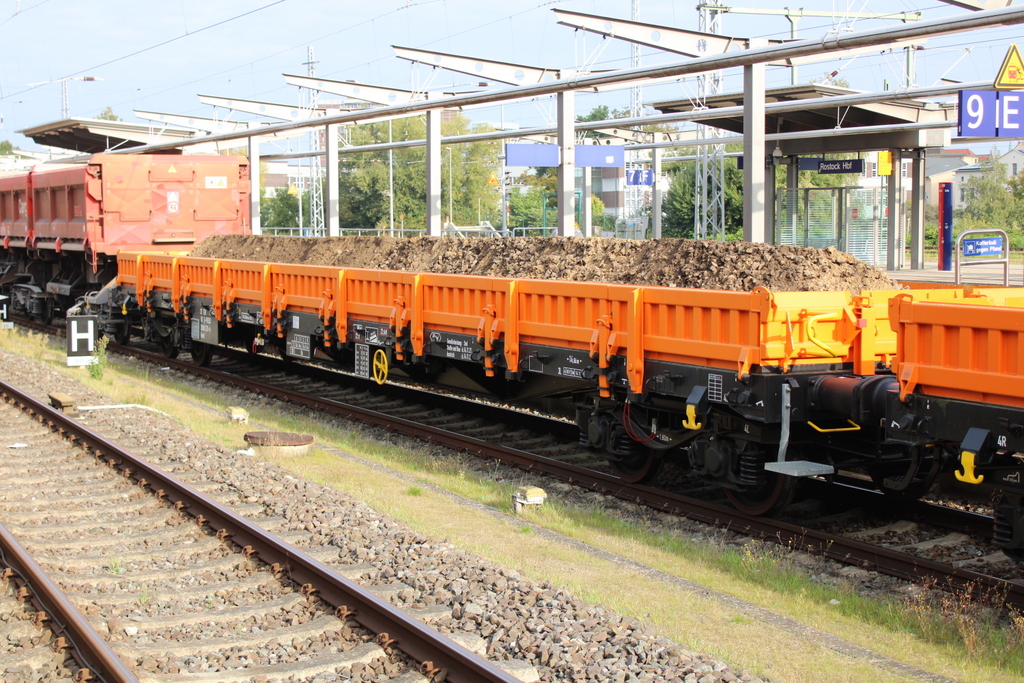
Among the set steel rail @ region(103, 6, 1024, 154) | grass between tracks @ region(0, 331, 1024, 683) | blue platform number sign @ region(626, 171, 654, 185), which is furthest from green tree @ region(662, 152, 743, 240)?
grass between tracks @ region(0, 331, 1024, 683)

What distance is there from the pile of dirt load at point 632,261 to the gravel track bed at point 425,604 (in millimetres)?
3423

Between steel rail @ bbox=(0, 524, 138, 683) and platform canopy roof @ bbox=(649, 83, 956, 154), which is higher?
platform canopy roof @ bbox=(649, 83, 956, 154)

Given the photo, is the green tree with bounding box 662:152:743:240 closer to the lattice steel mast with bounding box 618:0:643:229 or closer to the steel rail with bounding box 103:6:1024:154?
the lattice steel mast with bounding box 618:0:643:229

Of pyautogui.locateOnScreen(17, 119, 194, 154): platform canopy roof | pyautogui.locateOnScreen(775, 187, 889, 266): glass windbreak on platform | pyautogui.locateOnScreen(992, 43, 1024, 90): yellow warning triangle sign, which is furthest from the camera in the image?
pyautogui.locateOnScreen(17, 119, 194, 154): platform canopy roof

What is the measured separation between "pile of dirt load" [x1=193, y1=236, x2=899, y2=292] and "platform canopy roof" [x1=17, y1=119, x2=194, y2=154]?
30.2 meters

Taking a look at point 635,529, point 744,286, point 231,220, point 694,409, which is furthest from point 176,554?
point 231,220

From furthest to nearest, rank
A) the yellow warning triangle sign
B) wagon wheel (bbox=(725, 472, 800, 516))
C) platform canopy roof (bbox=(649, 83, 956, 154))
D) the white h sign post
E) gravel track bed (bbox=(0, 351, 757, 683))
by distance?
platform canopy roof (bbox=(649, 83, 956, 154)) < the white h sign post < the yellow warning triangle sign < wagon wheel (bbox=(725, 472, 800, 516)) < gravel track bed (bbox=(0, 351, 757, 683))

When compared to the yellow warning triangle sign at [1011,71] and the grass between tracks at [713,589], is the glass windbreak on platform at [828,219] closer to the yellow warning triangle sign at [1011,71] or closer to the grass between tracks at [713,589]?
the yellow warning triangle sign at [1011,71]

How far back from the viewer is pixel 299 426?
42.0 feet

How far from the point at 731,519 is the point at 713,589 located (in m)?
1.58

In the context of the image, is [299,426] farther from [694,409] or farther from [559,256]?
[694,409]

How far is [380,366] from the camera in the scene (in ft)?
41.0

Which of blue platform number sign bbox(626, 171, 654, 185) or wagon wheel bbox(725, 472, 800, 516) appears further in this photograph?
blue platform number sign bbox(626, 171, 654, 185)

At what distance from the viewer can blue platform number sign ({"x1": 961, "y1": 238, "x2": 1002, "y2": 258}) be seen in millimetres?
12617
